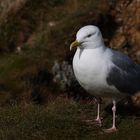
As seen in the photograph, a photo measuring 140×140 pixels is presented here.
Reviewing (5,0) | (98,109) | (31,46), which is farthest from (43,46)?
(98,109)

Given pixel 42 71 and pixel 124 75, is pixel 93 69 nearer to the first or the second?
pixel 124 75

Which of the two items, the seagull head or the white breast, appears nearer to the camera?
the white breast

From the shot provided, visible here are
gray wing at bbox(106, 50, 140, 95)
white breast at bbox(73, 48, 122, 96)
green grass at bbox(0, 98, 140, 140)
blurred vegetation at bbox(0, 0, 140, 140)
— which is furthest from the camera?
gray wing at bbox(106, 50, 140, 95)

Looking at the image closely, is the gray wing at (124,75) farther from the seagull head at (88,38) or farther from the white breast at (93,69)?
the seagull head at (88,38)

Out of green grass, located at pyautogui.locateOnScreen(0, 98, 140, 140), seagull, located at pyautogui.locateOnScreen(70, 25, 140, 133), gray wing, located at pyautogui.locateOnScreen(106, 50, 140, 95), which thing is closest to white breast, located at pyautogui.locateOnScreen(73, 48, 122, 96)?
seagull, located at pyautogui.locateOnScreen(70, 25, 140, 133)

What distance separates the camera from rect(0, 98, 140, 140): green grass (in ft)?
30.6

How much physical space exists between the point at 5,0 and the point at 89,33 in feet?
24.4

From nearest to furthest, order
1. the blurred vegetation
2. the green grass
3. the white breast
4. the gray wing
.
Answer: the green grass, the white breast, the blurred vegetation, the gray wing

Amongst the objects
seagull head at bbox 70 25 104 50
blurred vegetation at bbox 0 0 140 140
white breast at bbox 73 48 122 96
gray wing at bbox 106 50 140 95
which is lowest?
blurred vegetation at bbox 0 0 140 140

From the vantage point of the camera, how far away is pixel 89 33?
9.68 meters

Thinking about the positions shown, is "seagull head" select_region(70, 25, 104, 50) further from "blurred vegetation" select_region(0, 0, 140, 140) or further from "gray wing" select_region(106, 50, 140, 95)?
"blurred vegetation" select_region(0, 0, 140, 140)

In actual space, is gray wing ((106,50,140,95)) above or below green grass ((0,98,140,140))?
above

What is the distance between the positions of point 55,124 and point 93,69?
3.43 feet

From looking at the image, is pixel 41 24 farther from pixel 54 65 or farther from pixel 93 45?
pixel 93 45
